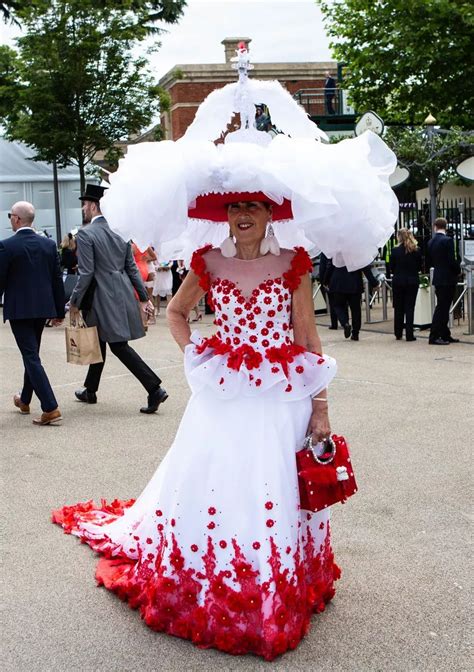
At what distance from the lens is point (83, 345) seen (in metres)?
8.78

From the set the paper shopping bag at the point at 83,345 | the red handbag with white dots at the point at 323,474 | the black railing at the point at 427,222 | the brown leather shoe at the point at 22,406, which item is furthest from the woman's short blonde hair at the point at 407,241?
the red handbag with white dots at the point at 323,474

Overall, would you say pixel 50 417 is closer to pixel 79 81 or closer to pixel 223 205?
pixel 223 205

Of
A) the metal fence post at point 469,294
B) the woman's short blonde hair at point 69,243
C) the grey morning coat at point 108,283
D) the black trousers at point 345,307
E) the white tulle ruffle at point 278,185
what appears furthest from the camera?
the woman's short blonde hair at point 69,243

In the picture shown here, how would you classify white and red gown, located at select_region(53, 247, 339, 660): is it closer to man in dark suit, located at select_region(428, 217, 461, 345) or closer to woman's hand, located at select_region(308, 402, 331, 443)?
woman's hand, located at select_region(308, 402, 331, 443)

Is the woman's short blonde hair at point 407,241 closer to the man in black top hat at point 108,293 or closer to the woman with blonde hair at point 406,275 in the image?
the woman with blonde hair at point 406,275

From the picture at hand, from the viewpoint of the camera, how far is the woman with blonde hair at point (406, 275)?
14.1 metres

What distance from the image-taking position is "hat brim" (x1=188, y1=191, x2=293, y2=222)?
12.9ft

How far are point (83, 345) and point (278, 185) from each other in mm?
5419

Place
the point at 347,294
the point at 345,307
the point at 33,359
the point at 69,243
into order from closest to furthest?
the point at 33,359 → the point at 347,294 → the point at 345,307 → the point at 69,243

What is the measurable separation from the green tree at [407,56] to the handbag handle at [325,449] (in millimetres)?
28034

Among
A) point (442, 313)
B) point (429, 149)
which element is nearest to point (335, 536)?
point (442, 313)

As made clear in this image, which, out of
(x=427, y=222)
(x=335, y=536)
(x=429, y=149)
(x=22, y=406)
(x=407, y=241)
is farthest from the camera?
(x=427, y=222)

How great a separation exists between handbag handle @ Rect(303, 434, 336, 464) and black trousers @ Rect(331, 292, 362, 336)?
10.7 metres

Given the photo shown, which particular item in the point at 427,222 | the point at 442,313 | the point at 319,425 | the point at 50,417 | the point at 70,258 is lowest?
the point at 50,417
